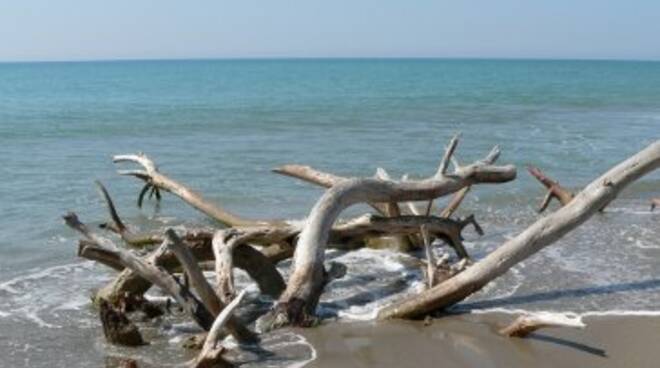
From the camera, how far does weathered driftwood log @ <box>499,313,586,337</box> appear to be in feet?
20.9

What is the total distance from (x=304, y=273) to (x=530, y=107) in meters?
35.1

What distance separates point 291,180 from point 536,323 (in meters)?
9.96

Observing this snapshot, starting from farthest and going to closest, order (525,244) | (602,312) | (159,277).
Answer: (525,244) < (602,312) < (159,277)

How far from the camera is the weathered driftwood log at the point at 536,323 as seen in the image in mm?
6367

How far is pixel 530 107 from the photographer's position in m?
41.0

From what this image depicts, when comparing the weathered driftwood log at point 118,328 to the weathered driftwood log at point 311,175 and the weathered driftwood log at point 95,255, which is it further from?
the weathered driftwood log at point 311,175

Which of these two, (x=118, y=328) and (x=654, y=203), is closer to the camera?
(x=118, y=328)

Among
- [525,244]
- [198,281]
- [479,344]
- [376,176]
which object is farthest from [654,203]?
[198,281]

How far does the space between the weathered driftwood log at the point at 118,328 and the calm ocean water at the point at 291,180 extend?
0.66 ft

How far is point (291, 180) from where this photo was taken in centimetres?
1641

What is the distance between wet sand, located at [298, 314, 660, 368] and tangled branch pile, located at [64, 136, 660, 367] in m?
0.22

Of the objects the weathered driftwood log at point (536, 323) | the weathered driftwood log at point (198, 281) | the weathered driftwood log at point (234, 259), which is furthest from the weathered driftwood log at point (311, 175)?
the weathered driftwood log at point (198, 281)

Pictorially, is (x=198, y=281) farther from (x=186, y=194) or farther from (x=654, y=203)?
(x=654, y=203)

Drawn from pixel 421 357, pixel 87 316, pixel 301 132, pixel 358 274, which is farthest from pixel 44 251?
pixel 301 132
